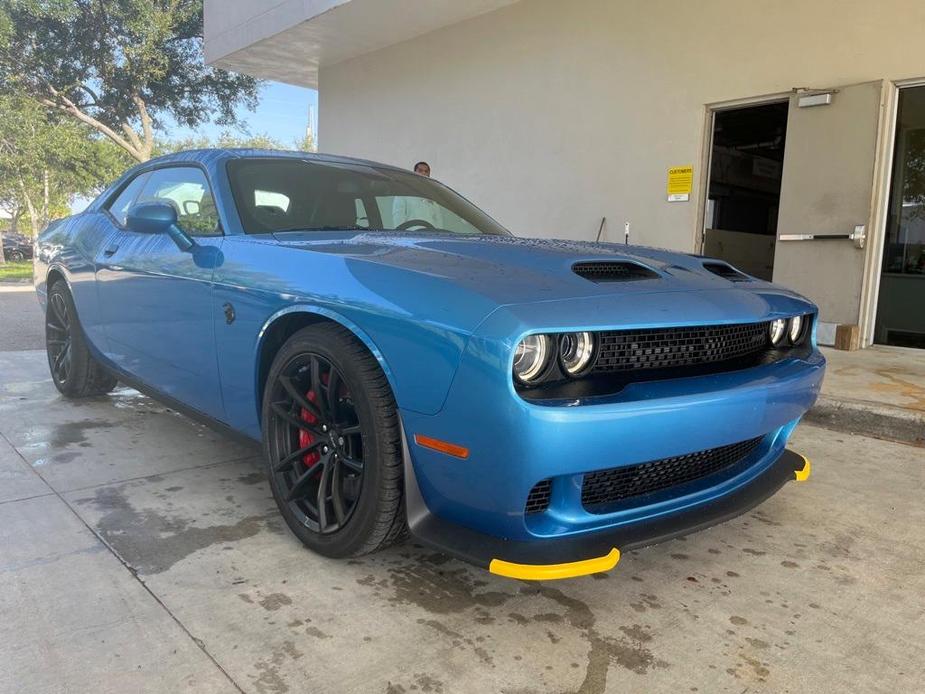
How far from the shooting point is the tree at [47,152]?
2253 cm

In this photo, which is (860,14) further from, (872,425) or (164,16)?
(164,16)

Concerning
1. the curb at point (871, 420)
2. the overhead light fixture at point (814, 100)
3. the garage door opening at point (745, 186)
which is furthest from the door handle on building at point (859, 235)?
the curb at point (871, 420)

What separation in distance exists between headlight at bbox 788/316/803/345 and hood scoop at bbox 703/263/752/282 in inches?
8.5

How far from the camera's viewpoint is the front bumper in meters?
1.62

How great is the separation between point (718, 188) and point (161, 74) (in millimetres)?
19764

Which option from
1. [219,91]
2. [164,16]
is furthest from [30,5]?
[219,91]

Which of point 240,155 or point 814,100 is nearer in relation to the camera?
point 240,155

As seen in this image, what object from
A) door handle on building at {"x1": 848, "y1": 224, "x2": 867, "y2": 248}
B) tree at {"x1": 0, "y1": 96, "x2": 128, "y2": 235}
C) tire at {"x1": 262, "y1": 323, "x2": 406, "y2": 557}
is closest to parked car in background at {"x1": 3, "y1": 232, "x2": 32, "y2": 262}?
tree at {"x1": 0, "y1": 96, "x2": 128, "y2": 235}

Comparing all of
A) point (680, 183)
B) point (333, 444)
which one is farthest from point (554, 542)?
point (680, 183)

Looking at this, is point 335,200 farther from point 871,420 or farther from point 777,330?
point 871,420

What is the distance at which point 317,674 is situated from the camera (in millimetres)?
1605

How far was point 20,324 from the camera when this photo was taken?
25.3 ft

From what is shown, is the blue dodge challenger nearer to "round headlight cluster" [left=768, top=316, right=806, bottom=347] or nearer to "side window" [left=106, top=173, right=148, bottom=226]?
"round headlight cluster" [left=768, top=316, right=806, bottom=347]

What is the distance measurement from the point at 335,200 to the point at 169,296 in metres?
0.78
